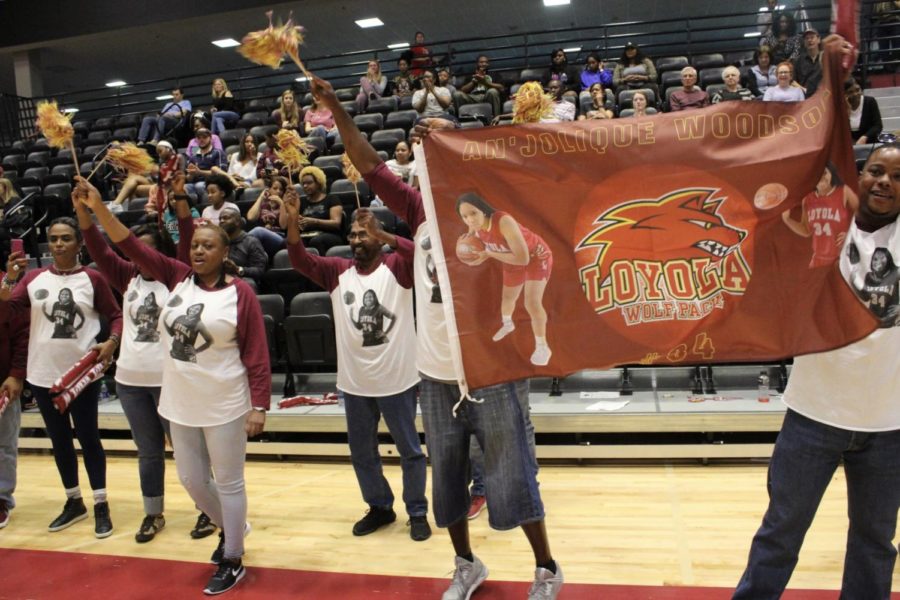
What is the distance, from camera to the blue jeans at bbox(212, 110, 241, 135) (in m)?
10.4

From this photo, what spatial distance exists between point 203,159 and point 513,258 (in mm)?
7314

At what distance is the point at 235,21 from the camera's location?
13.8 metres

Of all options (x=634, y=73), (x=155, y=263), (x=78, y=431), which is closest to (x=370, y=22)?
(x=634, y=73)

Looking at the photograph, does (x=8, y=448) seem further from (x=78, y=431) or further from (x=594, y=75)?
(x=594, y=75)

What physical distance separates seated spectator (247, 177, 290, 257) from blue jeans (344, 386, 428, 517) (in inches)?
120

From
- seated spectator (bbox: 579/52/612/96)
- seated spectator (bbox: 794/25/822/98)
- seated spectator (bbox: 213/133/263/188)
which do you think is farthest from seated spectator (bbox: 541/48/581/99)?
seated spectator (bbox: 213/133/263/188)

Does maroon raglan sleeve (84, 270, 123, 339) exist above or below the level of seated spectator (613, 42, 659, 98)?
below

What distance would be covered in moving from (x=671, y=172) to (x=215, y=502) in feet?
8.10

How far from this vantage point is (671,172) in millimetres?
2127

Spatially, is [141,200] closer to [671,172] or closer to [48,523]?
[48,523]

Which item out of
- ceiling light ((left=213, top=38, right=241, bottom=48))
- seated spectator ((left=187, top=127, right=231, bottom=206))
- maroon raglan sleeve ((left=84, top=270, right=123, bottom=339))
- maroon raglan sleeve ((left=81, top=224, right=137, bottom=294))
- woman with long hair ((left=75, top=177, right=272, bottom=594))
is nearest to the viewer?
woman with long hair ((left=75, top=177, right=272, bottom=594))

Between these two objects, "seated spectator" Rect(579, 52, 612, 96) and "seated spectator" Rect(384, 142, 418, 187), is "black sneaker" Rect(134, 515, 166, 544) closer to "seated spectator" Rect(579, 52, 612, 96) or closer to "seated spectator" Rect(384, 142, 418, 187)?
"seated spectator" Rect(384, 142, 418, 187)

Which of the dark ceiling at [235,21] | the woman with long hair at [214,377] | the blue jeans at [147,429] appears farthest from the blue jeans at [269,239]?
the dark ceiling at [235,21]

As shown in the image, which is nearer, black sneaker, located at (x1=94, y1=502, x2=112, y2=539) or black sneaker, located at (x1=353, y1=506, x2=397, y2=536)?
black sneaker, located at (x1=353, y1=506, x2=397, y2=536)
